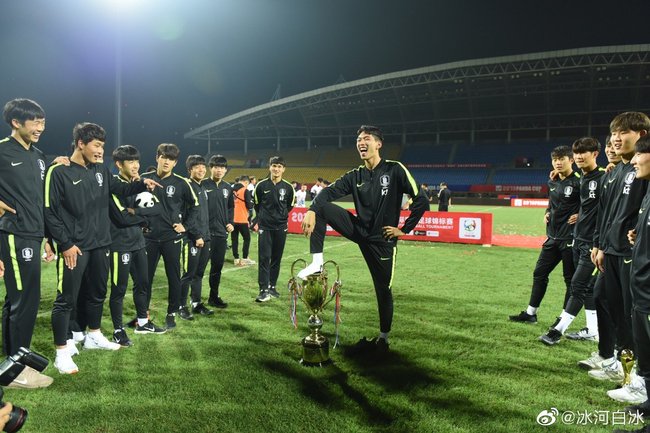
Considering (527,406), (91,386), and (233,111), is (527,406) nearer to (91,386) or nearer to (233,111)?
(91,386)

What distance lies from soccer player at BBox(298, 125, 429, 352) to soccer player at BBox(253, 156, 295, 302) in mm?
2840

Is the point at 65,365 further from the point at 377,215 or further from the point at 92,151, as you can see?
the point at 377,215

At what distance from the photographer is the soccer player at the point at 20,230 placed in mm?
3650

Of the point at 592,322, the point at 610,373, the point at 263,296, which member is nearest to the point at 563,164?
the point at 592,322

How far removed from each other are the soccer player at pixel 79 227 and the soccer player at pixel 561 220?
18.0 feet

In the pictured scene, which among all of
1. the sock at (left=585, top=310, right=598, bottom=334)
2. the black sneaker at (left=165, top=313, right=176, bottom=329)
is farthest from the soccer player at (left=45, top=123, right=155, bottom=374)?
the sock at (left=585, top=310, right=598, bottom=334)

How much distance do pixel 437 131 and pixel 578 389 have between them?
165 feet

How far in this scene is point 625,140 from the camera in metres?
3.77

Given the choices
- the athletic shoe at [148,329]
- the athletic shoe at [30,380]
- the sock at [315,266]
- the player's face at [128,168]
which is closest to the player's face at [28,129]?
the player's face at [128,168]

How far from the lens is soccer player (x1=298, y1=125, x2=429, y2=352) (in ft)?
14.0

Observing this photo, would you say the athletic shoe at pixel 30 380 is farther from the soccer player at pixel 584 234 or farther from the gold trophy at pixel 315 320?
the soccer player at pixel 584 234

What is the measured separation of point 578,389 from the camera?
3.77 meters

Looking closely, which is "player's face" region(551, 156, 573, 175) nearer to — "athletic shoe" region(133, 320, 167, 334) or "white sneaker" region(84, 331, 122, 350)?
"athletic shoe" region(133, 320, 167, 334)

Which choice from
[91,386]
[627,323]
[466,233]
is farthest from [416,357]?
[466,233]
